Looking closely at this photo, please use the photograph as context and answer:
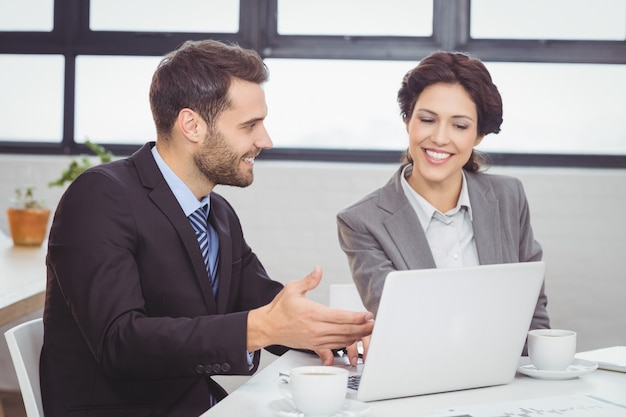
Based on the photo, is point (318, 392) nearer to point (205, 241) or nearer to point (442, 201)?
point (205, 241)

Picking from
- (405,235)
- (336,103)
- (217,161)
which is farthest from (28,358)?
(336,103)

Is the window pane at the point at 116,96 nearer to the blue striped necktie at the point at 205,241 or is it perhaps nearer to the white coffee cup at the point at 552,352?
the blue striped necktie at the point at 205,241

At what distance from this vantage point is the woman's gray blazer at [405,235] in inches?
86.7

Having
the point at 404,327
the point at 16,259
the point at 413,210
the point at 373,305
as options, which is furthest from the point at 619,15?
the point at 404,327

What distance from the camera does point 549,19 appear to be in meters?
3.90

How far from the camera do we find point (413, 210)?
89.3 inches

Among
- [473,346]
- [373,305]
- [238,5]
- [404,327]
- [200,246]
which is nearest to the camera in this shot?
[404,327]

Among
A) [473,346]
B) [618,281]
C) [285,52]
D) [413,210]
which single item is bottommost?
[618,281]

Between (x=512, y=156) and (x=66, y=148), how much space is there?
1997 millimetres

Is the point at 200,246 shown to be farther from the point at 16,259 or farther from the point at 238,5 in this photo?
the point at 238,5

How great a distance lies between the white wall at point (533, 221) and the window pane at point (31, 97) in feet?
0.69

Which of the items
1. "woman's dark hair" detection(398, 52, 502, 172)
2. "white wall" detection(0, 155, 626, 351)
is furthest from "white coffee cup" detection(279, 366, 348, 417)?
"white wall" detection(0, 155, 626, 351)

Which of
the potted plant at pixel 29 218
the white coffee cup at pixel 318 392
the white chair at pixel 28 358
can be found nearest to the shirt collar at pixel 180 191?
the white chair at pixel 28 358

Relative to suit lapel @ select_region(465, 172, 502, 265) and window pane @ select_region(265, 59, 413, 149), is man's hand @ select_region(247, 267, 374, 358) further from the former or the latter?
window pane @ select_region(265, 59, 413, 149)
